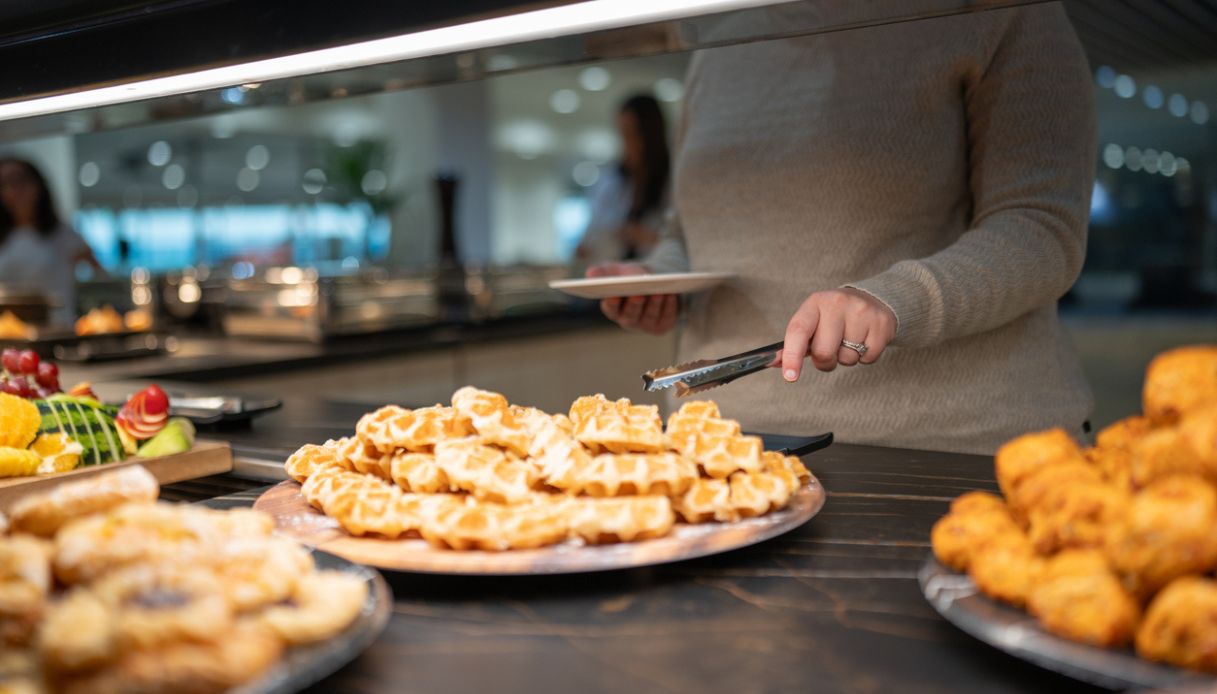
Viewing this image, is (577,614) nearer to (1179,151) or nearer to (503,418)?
(503,418)

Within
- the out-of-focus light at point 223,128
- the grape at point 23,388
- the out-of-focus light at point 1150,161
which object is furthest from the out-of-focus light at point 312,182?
the grape at point 23,388

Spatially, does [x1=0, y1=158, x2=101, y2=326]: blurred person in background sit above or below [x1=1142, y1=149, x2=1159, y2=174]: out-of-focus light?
below

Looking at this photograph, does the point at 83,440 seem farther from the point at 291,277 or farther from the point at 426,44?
the point at 291,277

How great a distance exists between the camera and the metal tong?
126 centimetres

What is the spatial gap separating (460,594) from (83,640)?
0.39 m

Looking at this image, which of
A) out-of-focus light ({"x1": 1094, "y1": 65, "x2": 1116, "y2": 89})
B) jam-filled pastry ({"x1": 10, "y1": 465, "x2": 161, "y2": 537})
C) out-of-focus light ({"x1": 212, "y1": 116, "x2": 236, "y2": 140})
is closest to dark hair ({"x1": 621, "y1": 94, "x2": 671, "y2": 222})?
jam-filled pastry ({"x1": 10, "y1": 465, "x2": 161, "y2": 537})

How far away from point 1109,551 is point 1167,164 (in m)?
8.03

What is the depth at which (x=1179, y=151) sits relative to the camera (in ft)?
24.8

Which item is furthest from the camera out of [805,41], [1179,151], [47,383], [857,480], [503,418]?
[1179,151]

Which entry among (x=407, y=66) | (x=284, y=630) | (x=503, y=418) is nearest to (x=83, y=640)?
(x=284, y=630)

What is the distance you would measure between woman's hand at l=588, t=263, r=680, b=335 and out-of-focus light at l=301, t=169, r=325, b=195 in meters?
12.7

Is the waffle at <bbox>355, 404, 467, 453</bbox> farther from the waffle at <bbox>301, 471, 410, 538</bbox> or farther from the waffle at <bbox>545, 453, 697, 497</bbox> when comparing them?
the waffle at <bbox>545, 453, 697, 497</bbox>

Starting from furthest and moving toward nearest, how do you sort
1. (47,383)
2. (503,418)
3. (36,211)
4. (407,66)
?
(36,211) → (47,383) → (407,66) → (503,418)

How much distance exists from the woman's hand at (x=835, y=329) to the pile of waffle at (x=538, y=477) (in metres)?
0.20
